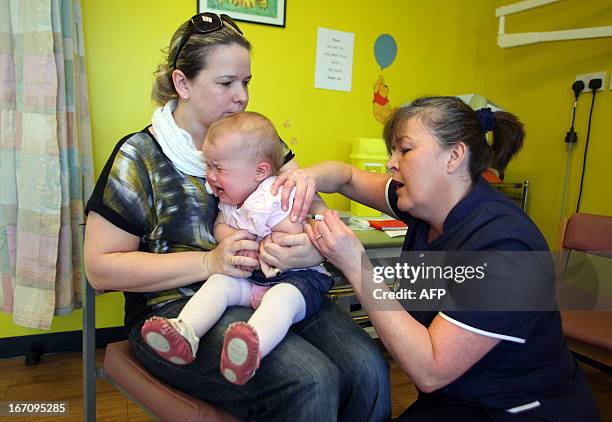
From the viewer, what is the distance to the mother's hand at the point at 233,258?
1.12 m

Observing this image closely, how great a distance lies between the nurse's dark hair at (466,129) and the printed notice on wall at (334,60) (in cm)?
149

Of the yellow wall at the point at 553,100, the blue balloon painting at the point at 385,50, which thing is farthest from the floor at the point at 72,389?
the blue balloon painting at the point at 385,50

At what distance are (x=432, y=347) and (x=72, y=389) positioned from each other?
176 cm

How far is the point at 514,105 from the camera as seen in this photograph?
2957 mm

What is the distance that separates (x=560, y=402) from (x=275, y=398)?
651 millimetres

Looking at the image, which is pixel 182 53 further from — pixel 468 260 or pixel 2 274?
pixel 2 274

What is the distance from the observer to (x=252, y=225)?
1.20 metres

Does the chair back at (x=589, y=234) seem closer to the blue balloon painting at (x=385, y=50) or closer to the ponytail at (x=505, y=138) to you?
the ponytail at (x=505, y=138)

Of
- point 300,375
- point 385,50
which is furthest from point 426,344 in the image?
point 385,50

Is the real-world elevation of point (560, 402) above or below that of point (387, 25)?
below

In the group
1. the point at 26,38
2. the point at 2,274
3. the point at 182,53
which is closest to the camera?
the point at 182,53

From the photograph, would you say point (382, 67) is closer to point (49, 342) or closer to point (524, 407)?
point (524, 407)

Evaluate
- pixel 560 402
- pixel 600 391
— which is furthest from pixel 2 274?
pixel 600 391

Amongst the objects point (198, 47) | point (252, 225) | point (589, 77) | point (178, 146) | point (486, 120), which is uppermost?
point (589, 77)
